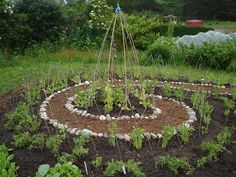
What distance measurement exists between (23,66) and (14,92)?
2635 millimetres

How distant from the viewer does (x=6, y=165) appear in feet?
13.5

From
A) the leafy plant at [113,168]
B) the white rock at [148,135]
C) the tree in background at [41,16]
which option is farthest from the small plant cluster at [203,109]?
the tree in background at [41,16]

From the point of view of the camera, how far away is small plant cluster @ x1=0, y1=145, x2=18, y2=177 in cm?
391

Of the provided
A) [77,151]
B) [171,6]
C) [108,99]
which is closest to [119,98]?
[108,99]

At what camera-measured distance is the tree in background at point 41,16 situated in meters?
11.6

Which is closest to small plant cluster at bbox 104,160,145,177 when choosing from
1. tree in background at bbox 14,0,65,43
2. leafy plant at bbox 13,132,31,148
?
leafy plant at bbox 13,132,31,148

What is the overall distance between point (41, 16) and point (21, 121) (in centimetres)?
705

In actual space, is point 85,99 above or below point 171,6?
below

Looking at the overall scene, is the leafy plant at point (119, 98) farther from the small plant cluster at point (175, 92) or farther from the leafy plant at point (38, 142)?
the leafy plant at point (38, 142)

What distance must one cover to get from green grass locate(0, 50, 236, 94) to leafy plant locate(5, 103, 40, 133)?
1.70 meters

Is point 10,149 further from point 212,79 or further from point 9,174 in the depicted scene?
point 212,79

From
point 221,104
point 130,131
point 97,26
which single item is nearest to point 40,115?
point 130,131

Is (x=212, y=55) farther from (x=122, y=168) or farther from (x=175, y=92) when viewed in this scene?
(x=122, y=168)

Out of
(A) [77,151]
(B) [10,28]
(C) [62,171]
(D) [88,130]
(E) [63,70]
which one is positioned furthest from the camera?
(B) [10,28]
